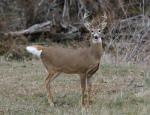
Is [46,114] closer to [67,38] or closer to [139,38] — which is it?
[139,38]

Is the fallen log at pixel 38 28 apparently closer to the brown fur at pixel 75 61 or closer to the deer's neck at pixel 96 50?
the brown fur at pixel 75 61

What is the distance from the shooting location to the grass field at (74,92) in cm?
627

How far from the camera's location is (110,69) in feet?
33.3

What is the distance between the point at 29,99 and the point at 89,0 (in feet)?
31.0

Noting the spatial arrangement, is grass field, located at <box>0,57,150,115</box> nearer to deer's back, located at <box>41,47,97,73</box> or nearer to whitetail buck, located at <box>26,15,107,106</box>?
whitetail buck, located at <box>26,15,107,106</box>

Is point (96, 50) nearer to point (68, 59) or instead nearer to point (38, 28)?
point (68, 59)

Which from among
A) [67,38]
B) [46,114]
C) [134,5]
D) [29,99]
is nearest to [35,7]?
[67,38]

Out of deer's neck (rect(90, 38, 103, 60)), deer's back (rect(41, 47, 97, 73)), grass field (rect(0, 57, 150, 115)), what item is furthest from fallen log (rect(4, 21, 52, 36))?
deer's neck (rect(90, 38, 103, 60))

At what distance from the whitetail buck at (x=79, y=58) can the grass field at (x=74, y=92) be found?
382 millimetres

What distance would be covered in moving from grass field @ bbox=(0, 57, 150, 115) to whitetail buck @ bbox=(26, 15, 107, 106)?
38 cm

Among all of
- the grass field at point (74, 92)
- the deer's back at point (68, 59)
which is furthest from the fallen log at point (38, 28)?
the deer's back at point (68, 59)

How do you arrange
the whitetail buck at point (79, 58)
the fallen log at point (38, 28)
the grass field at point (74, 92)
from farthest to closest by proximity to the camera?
the fallen log at point (38, 28) < the whitetail buck at point (79, 58) < the grass field at point (74, 92)

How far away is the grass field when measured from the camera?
6273 mm

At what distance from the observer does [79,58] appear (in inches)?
269
